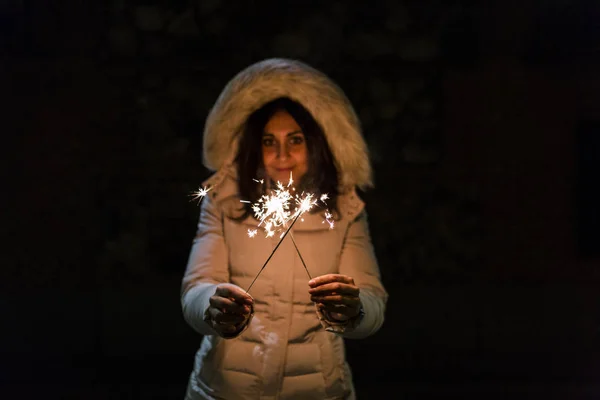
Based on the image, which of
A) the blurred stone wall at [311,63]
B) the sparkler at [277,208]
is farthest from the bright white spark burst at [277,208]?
the blurred stone wall at [311,63]

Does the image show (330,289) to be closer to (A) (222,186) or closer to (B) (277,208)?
(B) (277,208)

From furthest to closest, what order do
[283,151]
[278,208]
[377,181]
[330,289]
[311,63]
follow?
[377,181] < [311,63] < [283,151] < [278,208] < [330,289]

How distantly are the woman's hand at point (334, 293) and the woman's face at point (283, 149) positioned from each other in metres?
0.59

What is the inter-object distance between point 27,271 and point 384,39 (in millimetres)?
2726

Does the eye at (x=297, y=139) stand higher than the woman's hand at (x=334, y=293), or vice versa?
the eye at (x=297, y=139)

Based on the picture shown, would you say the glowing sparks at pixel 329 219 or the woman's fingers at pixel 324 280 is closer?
the woman's fingers at pixel 324 280

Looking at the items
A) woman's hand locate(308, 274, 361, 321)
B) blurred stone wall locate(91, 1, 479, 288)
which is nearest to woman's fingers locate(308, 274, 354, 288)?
woman's hand locate(308, 274, 361, 321)

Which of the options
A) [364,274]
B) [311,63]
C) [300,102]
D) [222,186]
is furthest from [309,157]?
[311,63]

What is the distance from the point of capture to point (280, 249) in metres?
2.11

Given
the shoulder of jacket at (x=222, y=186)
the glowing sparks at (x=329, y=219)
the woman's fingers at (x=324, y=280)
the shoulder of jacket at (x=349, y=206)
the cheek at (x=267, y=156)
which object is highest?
the cheek at (x=267, y=156)

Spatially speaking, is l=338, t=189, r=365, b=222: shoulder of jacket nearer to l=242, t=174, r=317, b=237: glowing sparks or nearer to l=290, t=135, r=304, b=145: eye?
l=242, t=174, r=317, b=237: glowing sparks

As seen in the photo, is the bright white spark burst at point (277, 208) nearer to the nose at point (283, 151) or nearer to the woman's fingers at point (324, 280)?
the nose at point (283, 151)

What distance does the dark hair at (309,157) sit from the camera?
88.7 inches

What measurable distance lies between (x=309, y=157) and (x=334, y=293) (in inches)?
27.5
